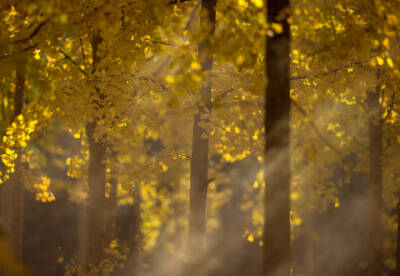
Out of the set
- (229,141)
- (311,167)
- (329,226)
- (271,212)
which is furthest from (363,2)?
(329,226)

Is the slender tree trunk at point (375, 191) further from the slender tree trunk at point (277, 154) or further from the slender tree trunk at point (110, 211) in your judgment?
the slender tree trunk at point (110, 211)

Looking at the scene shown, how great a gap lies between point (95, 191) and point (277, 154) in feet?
17.0

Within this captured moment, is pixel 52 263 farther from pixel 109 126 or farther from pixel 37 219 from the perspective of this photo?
pixel 109 126

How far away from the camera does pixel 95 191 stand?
833 cm

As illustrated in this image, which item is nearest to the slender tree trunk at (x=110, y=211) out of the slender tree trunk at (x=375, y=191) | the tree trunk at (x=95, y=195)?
the tree trunk at (x=95, y=195)

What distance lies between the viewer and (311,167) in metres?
13.5

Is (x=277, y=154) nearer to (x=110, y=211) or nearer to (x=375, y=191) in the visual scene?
(x=375, y=191)

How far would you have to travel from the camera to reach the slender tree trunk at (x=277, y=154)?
4.26m

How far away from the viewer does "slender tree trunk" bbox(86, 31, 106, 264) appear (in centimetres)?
819

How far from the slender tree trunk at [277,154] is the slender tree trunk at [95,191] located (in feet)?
14.7

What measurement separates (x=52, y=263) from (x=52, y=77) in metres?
17.2

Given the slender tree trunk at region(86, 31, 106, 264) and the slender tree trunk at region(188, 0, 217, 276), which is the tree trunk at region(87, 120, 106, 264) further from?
the slender tree trunk at region(188, 0, 217, 276)

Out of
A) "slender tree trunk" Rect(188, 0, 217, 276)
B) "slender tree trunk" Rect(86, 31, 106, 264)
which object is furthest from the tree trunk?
"slender tree trunk" Rect(188, 0, 217, 276)

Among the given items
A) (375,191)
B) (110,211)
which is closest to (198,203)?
(375,191)
